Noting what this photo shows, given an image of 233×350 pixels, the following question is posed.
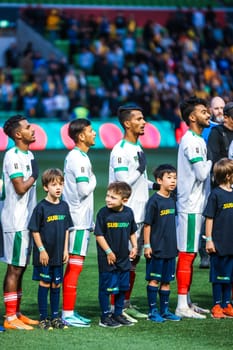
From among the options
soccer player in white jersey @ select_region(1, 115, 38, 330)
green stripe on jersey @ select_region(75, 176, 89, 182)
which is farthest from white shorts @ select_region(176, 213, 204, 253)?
soccer player in white jersey @ select_region(1, 115, 38, 330)

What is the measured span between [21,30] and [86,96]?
16.6 feet

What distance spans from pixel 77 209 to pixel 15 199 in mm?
611

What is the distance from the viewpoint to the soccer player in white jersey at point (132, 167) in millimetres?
10938

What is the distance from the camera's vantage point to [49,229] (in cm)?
1032

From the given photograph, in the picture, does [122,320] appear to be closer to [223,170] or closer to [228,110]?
[223,170]

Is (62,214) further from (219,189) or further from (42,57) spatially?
(42,57)

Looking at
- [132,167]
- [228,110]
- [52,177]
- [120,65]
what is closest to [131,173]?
[132,167]

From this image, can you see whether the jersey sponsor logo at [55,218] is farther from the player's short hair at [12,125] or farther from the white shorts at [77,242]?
the player's short hair at [12,125]

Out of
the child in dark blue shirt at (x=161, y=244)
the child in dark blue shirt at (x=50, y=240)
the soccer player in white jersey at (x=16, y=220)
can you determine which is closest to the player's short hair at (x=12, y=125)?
the soccer player in white jersey at (x=16, y=220)

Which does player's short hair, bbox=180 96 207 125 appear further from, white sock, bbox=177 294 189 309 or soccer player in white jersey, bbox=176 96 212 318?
white sock, bbox=177 294 189 309

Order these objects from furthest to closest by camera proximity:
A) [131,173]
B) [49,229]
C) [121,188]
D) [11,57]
A: [11,57]
[131,173]
[121,188]
[49,229]

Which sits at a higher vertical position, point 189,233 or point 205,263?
point 189,233

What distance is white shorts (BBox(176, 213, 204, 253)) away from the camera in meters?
11.3

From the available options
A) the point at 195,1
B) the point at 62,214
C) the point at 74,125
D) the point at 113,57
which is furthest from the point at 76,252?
the point at 195,1
